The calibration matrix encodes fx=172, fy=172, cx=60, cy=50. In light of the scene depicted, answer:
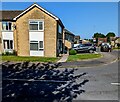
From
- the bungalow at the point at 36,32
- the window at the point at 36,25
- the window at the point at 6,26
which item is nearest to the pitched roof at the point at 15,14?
the bungalow at the point at 36,32

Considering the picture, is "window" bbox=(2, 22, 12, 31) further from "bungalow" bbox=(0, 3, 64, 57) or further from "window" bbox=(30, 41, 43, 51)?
"window" bbox=(30, 41, 43, 51)

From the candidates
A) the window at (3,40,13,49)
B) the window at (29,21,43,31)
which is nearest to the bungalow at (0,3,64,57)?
the window at (29,21,43,31)

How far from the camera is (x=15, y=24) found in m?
23.9

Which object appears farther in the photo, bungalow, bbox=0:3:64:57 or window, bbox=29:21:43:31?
window, bbox=29:21:43:31

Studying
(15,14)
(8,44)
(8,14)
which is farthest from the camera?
(15,14)

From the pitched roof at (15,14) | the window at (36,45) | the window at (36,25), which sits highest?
the pitched roof at (15,14)

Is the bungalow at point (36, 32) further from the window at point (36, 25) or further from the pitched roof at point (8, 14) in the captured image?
the pitched roof at point (8, 14)

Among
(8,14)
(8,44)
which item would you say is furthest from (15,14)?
(8,44)

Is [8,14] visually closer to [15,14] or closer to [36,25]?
[15,14]

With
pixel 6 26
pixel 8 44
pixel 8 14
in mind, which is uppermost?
pixel 8 14

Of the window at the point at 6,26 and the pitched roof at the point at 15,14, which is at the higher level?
the pitched roof at the point at 15,14

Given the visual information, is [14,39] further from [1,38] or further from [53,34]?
[53,34]

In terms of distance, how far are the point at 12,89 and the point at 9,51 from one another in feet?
58.5

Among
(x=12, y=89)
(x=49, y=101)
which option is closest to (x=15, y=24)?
(x=12, y=89)
